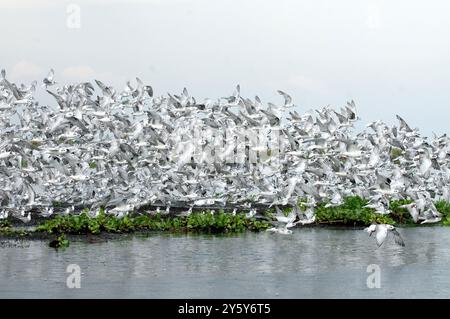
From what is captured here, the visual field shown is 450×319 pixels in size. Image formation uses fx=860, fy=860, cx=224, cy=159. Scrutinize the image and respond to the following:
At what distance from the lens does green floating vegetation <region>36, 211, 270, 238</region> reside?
960 inches

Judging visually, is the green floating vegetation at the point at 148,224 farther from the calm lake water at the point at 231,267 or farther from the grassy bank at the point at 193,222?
the calm lake water at the point at 231,267

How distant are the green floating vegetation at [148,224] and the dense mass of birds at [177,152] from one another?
51cm

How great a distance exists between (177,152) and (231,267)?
26.1 feet

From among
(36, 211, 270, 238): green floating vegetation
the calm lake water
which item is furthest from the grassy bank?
the calm lake water

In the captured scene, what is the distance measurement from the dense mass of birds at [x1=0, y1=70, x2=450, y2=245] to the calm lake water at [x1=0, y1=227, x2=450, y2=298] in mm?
1618

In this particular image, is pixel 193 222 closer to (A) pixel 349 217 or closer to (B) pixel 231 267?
(A) pixel 349 217

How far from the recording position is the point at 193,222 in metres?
25.8

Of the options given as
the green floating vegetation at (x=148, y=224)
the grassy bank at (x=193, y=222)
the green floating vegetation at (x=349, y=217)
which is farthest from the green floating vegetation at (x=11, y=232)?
the green floating vegetation at (x=349, y=217)

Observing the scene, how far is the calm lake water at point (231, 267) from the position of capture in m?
17.2

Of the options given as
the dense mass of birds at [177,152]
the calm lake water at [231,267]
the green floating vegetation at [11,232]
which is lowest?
the calm lake water at [231,267]

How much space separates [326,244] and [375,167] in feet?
8.57
